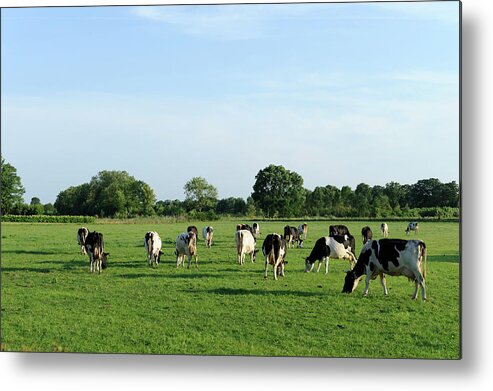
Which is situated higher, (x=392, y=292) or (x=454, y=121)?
(x=454, y=121)

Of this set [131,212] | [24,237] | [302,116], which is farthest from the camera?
[24,237]

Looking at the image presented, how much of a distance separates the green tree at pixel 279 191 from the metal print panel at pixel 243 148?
0.03 meters

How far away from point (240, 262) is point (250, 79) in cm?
717

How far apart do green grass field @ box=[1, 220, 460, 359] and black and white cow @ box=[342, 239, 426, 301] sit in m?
0.23

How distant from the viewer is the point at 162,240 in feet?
51.0

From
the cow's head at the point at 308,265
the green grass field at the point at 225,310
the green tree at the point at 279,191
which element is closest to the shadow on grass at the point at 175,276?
the green grass field at the point at 225,310

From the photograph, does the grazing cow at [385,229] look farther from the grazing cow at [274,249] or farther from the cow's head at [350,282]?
the grazing cow at [274,249]

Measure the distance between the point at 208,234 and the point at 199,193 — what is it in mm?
6365

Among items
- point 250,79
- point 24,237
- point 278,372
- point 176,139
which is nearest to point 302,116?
point 250,79

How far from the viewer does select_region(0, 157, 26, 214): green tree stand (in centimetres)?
1016

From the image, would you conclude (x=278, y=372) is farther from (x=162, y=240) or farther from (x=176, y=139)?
(x=162, y=240)

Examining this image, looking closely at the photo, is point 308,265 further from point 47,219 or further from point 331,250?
point 47,219

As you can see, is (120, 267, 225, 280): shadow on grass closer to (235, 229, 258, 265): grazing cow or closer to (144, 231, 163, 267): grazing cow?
(144, 231, 163, 267): grazing cow

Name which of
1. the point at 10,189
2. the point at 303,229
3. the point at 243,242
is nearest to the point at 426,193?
the point at 303,229
